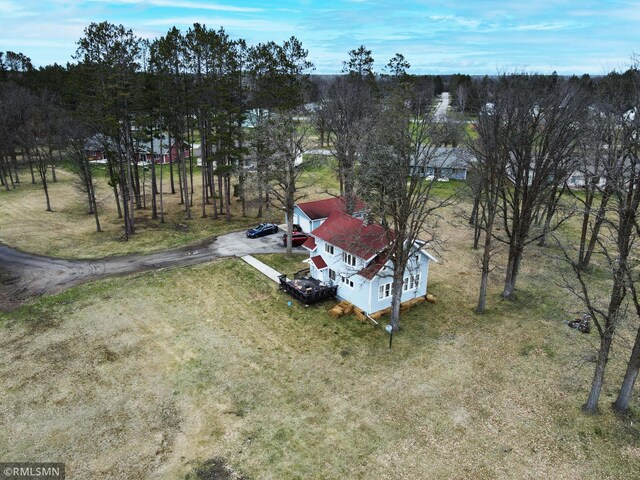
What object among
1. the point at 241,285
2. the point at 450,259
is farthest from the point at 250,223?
the point at 450,259

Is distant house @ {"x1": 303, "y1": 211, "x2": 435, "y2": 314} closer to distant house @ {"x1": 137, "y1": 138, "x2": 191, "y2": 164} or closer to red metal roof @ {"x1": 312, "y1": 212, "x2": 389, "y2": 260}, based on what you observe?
red metal roof @ {"x1": 312, "y1": 212, "x2": 389, "y2": 260}

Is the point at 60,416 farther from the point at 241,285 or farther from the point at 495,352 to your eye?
the point at 495,352

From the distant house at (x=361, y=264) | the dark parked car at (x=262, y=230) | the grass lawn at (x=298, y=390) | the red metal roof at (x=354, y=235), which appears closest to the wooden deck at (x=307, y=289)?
the distant house at (x=361, y=264)

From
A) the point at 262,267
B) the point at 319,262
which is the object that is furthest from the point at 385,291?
the point at 262,267

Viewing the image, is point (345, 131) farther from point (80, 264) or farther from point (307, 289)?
point (80, 264)

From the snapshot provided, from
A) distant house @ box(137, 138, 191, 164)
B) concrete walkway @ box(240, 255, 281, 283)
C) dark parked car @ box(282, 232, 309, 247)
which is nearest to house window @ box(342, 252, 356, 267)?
concrete walkway @ box(240, 255, 281, 283)

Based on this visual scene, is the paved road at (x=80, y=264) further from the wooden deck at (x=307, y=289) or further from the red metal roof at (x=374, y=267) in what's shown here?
the red metal roof at (x=374, y=267)
